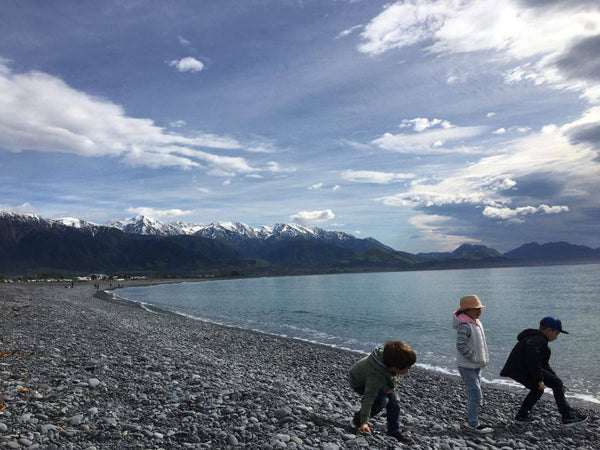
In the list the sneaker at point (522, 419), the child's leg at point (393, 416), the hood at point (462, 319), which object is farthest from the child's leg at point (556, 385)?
the child's leg at point (393, 416)

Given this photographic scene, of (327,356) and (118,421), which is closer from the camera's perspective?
(118,421)

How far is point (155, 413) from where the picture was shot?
365 inches

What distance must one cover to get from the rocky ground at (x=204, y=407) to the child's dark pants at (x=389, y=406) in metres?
0.29

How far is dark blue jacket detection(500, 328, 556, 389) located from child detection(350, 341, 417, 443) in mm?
3374

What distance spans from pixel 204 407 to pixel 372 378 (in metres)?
4.56

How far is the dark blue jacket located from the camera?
9.46 meters

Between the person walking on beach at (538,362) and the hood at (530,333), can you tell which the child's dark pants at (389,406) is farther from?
the hood at (530,333)

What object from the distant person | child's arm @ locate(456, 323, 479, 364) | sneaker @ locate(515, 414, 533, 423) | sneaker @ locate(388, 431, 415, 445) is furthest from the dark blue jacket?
sneaker @ locate(388, 431, 415, 445)

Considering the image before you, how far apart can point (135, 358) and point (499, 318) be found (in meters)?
44.1

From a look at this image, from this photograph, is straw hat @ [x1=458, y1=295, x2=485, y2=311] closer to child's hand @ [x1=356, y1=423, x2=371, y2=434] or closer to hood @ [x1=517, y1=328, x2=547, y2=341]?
hood @ [x1=517, y1=328, x2=547, y2=341]

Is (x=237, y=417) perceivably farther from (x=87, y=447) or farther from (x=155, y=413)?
(x=87, y=447)

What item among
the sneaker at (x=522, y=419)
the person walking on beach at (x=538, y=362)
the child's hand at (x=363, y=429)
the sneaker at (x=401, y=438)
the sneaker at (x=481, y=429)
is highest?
the person walking on beach at (x=538, y=362)

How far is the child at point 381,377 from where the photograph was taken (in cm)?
761

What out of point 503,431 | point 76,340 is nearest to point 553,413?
point 503,431
